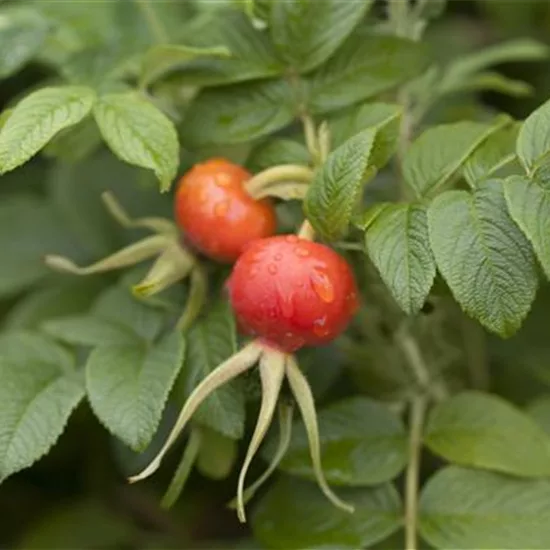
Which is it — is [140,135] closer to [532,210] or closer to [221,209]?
[221,209]

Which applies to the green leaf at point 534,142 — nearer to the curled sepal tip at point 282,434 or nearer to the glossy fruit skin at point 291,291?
the glossy fruit skin at point 291,291

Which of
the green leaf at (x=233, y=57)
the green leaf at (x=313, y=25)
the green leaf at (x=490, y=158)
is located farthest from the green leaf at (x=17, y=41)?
the green leaf at (x=490, y=158)

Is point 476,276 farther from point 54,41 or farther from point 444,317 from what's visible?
point 54,41

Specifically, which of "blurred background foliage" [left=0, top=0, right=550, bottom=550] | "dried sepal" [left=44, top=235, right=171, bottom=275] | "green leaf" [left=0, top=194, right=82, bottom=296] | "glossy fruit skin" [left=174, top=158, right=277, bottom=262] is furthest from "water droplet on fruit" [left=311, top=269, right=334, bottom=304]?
"green leaf" [left=0, top=194, right=82, bottom=296]

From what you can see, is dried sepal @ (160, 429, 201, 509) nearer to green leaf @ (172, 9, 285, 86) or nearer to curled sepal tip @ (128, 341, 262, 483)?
curled sepal tip @ (128, 341, 262, 483)

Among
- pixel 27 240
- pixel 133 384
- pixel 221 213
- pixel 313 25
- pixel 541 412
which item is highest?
pixel 313 25

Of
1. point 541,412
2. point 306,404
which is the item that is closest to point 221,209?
point 306,404

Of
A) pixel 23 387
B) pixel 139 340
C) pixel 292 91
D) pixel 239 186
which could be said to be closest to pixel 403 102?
pixel 292 91

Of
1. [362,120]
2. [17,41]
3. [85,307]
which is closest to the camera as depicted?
[362,120]

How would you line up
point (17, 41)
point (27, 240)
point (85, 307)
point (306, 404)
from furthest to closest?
point (27, 240)
point (85, 307)
point (17, 41)
point (306, 404)
